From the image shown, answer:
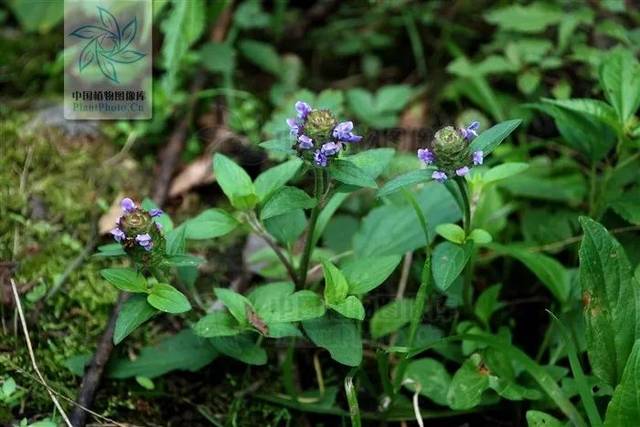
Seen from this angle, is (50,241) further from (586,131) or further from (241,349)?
(586,131)

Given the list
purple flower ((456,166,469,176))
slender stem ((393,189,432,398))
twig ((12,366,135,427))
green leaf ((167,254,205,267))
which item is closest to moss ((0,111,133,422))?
twig ((12,366,135,427))

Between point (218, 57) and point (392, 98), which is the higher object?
Answer: point (218, 57)

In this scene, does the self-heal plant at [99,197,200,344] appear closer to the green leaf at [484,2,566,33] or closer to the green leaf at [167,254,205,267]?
the green leaf at [167,254,205,267]

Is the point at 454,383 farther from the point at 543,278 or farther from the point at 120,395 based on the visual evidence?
the point at 120,395

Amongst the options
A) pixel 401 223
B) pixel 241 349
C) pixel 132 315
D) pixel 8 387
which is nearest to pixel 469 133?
pixel 401 223

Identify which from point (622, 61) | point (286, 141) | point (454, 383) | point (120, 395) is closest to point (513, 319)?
point (454, 383)

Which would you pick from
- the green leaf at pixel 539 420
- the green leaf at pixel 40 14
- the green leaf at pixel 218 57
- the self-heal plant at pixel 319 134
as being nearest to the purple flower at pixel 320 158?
the self-heal plant at pixel 319 134

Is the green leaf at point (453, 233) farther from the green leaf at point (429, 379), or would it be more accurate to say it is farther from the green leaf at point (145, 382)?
the green leaf at point (145, 382)
